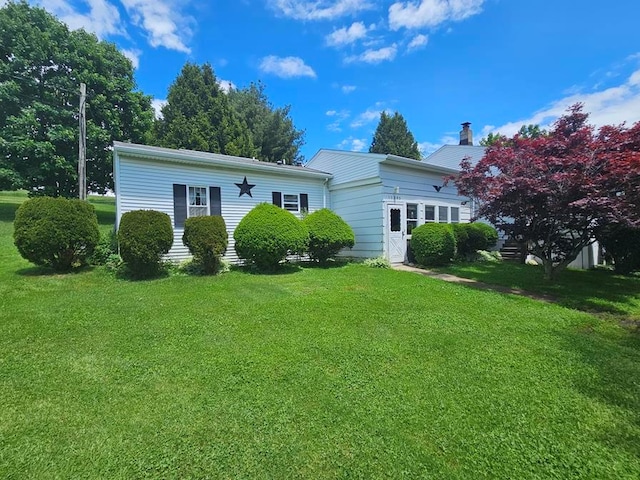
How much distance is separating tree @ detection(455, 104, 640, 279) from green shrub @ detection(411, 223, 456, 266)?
6.87ft

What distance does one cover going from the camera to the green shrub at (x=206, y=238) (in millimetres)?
8469

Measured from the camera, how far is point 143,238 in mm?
7645

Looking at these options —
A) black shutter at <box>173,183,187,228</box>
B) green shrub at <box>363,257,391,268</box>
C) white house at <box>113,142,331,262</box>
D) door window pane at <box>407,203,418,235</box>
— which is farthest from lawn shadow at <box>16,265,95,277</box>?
door window pane at <box>407,203,418,235</box>

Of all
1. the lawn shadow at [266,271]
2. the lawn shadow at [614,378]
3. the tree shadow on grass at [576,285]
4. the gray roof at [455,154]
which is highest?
the gray roof at [455,154]

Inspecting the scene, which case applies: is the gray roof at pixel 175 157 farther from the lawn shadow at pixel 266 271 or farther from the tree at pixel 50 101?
the tree at pixel 50 101

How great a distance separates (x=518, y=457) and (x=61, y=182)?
22.6 m

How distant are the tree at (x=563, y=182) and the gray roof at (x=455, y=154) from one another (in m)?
8.37

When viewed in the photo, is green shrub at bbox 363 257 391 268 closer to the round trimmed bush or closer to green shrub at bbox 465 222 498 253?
the round trimmed bush

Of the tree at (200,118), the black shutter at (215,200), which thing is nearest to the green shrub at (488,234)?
the black shutter at (215,200)

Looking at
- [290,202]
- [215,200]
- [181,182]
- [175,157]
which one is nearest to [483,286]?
[290,202]

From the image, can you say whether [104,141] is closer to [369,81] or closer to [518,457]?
[369,81]

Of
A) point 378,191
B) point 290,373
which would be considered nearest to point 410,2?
point 378,191

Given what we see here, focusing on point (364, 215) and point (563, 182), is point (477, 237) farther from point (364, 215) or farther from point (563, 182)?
point (563, 182)

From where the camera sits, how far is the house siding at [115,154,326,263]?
9398 mm
